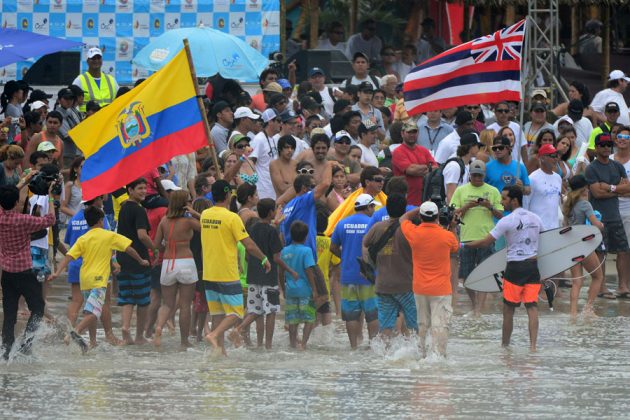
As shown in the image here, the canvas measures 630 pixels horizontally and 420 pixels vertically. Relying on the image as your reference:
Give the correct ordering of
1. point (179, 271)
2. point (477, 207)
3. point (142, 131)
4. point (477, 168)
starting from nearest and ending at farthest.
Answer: point (179, 271)
point (142, 131)
point (477, 168)
point (477, 207)

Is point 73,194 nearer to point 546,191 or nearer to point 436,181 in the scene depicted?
point 436,181

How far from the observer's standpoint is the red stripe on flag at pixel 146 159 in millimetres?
14289

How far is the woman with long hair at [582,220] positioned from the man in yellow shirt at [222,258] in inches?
169

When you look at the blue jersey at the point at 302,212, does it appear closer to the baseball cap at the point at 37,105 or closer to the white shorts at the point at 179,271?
the white shorts at the point at 179,271

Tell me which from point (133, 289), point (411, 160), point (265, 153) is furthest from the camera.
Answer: point (265, 153)

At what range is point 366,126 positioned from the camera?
65.0 feet

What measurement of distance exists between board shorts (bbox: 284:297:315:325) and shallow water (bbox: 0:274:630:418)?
1.00 feet

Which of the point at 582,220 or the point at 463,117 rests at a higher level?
the point at 463,117

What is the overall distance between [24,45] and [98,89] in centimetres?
131

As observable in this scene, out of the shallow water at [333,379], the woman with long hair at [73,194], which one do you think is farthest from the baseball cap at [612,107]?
the woman with long hair at [73,194]

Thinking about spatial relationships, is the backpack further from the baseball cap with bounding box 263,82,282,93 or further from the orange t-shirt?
the baseball cap with bounding box 263,82,282,93

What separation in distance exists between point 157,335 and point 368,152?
5.35 meters

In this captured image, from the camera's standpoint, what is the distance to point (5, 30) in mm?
21750

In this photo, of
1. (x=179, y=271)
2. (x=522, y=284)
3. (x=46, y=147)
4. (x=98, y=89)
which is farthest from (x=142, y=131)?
(x=98, y=89)
